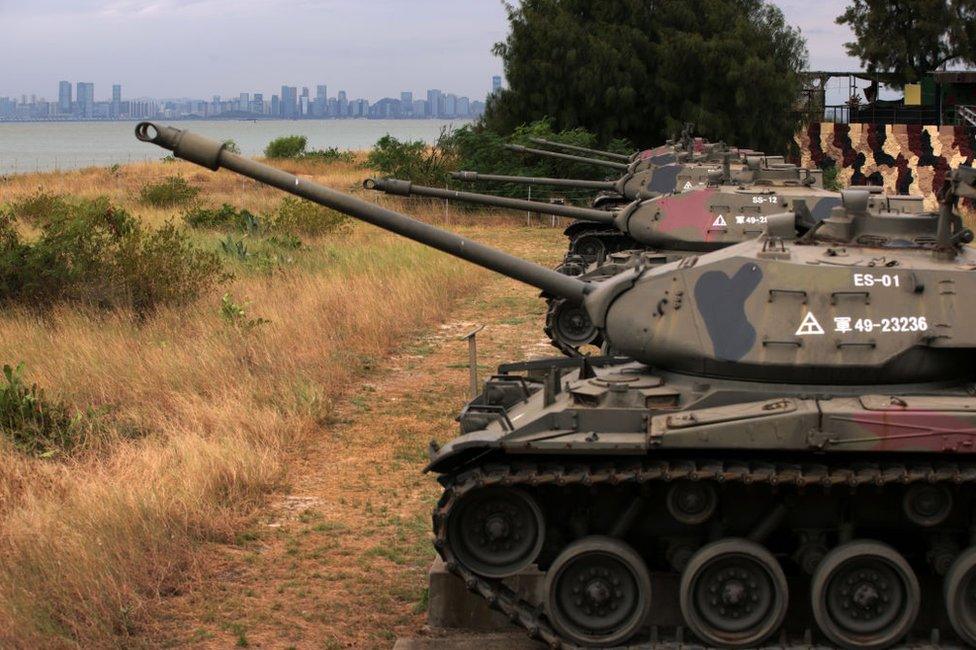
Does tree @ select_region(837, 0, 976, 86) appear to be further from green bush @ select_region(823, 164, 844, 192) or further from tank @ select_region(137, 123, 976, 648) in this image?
tank @ select_region(137, 123, 976, 648)

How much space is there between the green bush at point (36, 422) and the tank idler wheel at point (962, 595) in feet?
23.8

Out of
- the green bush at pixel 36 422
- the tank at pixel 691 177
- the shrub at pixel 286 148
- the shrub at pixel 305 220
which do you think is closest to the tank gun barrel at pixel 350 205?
the green bush at pixel 36 422

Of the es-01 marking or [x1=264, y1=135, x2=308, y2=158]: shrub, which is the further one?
[x1=264, y1=135, x2=308, y2=158]: shrub

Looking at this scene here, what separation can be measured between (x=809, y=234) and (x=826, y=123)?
1304 inches

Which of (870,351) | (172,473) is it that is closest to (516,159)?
(172,473)

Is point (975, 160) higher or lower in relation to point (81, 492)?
higher

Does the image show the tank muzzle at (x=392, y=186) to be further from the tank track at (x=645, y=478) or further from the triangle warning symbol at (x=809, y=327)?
the triangle warning symbol at (x=809, y=327)

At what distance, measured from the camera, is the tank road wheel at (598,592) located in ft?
25.4

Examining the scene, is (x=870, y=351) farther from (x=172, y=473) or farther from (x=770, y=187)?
(x=770, y=187)

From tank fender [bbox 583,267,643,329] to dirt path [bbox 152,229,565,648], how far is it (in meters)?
2.07

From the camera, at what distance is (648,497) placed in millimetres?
8008

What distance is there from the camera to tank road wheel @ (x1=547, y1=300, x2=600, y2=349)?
16328 millimetres

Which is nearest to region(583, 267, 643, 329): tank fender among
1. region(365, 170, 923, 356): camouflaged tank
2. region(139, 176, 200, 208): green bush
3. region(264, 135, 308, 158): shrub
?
region(365, 170, 923, 356): camouflaged tank

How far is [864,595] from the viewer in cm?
772
